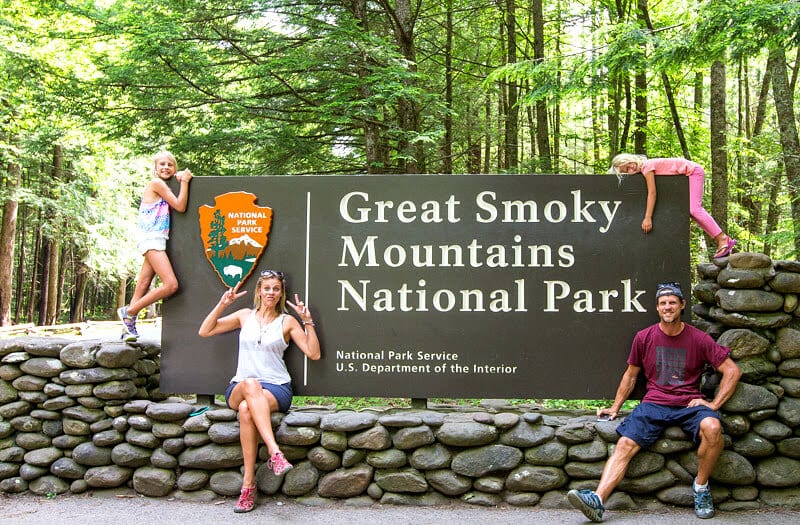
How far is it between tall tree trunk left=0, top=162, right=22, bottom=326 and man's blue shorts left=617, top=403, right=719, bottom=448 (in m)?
17.5

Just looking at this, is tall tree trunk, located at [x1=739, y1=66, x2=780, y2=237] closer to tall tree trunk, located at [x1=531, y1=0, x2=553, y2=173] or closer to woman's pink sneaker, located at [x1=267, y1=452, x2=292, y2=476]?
tall tree trunk, located at [x1=531, y1=0, x2=553, y2=173]

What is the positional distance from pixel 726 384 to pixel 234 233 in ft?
12.5

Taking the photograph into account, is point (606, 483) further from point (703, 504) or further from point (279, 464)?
point (279, 464)

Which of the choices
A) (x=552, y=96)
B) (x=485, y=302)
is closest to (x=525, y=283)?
(x=485, y=302)

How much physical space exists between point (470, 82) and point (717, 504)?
1041cm

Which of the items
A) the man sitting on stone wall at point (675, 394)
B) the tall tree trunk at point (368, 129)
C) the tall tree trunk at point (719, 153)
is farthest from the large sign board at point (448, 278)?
the tall tree trunk at point (719, 153)

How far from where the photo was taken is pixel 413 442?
4223 mm

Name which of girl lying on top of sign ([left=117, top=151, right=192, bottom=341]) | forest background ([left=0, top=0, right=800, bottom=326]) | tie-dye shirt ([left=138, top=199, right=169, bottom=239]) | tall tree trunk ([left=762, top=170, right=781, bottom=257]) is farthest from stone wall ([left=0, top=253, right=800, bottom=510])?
tall tree trunk ([left=762, top=170, right=781, bottom=257])

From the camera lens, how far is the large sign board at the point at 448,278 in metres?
4.54

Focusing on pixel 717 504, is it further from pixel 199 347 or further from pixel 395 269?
pixel 199 347

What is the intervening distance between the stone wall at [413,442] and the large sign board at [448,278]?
334 mm

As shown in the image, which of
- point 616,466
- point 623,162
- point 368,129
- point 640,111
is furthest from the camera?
point 640,111

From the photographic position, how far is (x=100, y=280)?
2308cm

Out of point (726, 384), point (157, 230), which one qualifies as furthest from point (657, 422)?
point (157, 230)
